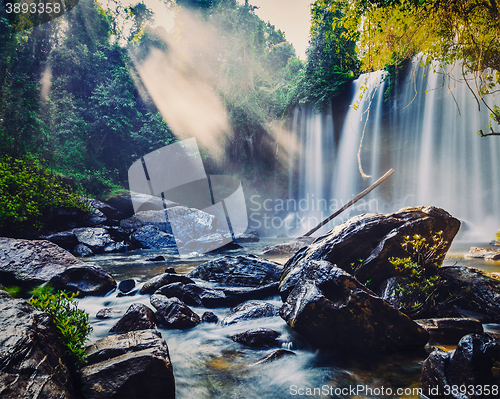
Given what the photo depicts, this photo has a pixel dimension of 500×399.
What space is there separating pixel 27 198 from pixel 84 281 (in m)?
6.74

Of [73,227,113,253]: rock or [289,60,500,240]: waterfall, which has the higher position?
[289,60,500,240]: waterfall

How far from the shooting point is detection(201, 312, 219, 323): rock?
3.99 meters

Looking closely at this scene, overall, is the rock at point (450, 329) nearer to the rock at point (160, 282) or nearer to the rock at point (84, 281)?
the rock at point (160, 282)

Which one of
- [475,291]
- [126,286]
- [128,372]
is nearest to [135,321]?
[128,372]

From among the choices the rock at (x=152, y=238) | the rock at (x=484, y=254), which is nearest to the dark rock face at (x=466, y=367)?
the rock at (x=484, y=254)

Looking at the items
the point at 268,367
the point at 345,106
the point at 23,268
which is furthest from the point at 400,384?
the point at 345,106

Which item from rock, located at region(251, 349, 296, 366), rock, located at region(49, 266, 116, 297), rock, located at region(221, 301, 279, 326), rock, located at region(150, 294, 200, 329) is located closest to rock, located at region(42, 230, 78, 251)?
rock, located at region(49, 266, 116, 297)

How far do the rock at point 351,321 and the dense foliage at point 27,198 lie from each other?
407 inches

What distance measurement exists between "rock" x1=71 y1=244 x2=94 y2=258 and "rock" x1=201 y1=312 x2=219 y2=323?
25.6ft

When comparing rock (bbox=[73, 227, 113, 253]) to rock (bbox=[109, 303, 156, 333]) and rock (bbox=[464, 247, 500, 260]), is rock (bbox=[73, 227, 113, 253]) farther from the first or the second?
rock (bbox=[464, 247, 500, 260])

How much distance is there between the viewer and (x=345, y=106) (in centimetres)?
1745

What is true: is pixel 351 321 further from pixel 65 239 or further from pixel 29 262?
pixel 65 239

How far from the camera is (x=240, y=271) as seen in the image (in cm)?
593

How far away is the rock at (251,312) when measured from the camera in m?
3.97
